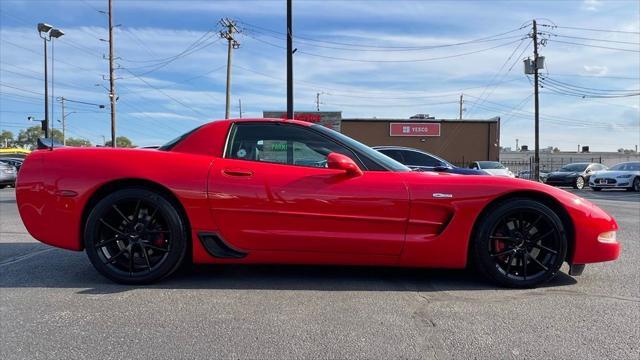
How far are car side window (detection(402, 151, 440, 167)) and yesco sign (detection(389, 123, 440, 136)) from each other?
2961 centimetres

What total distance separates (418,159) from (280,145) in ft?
25.0

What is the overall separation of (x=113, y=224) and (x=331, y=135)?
1925mm

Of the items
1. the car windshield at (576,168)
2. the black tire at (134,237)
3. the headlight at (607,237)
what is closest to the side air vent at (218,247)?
the black tire at (134,237)

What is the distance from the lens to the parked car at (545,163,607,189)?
22.6 metres

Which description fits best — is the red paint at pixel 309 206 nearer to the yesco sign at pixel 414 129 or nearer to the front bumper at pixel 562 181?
the front bumper at pixel 562 181

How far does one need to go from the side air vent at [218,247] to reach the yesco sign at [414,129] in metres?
37.5

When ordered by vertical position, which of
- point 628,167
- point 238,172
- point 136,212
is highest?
point 628,167

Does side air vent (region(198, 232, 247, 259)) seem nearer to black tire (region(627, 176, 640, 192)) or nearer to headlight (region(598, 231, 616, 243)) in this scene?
headlight (region(598, 231, 616, 243))

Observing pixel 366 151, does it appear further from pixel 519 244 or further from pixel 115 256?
pixel 115 256

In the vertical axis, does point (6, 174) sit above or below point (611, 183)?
above

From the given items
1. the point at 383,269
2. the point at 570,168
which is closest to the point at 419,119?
the point at 570,168

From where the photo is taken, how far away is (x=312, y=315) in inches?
125

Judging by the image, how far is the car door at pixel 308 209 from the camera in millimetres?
3611

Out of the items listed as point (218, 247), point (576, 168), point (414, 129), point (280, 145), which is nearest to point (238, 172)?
point (280, 145)
